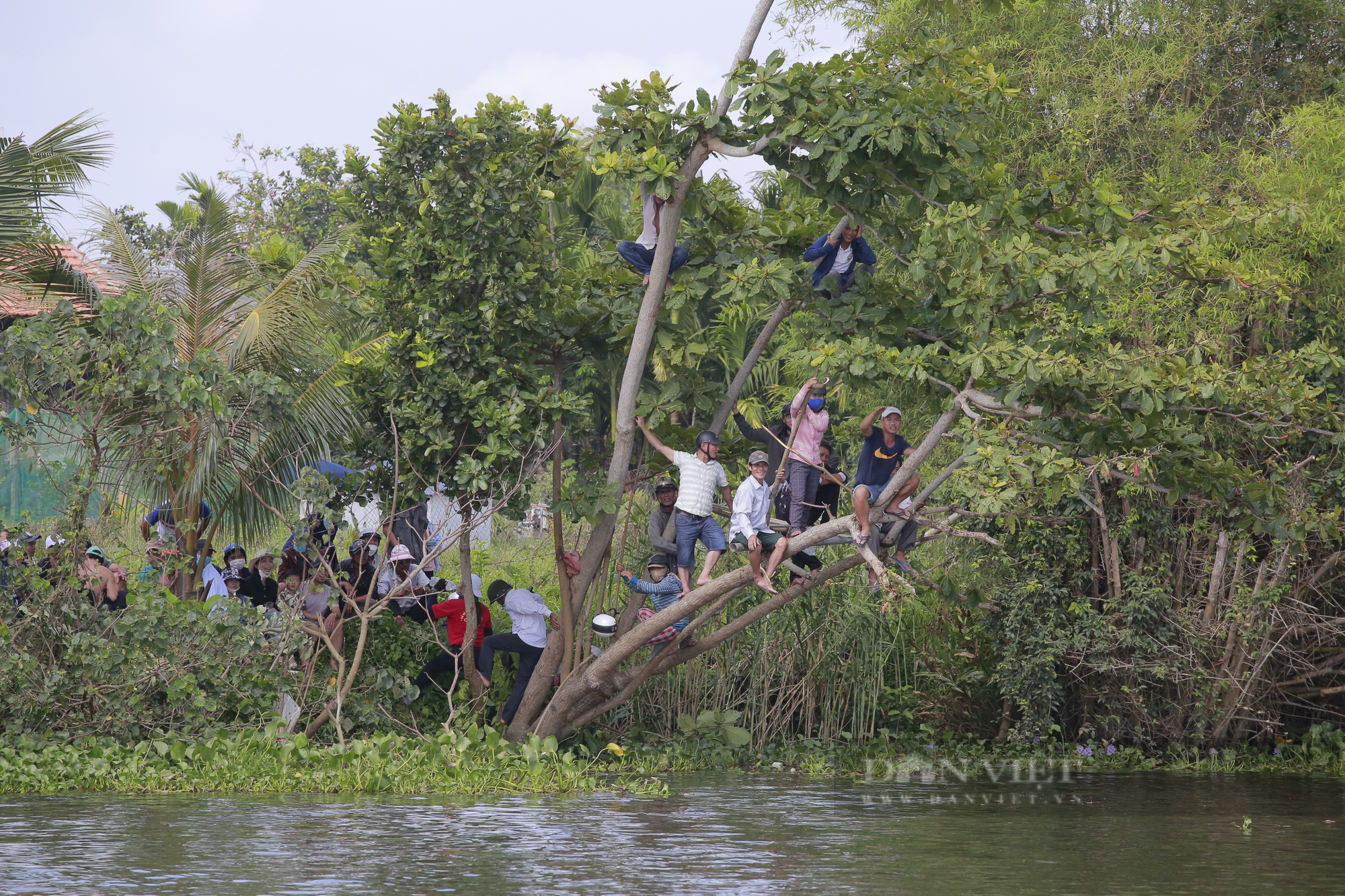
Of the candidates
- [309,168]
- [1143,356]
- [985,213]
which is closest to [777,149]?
[985,213]

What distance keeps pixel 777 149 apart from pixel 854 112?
2.39ft

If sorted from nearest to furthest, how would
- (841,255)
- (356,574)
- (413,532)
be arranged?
(841,255) → (356,574) → (413,532)

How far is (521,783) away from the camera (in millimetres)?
12070

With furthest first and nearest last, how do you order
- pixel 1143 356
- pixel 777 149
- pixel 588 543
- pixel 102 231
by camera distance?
pixel 102 231
pixel 588 543
pixel 777 149
pixel 1143 356

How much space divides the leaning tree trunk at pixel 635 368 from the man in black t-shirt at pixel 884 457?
2.15 m

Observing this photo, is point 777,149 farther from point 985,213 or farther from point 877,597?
point 877,597

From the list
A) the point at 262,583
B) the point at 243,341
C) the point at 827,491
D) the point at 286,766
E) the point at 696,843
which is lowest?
the point at 696,843

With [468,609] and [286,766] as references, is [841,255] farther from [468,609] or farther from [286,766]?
[286,766]

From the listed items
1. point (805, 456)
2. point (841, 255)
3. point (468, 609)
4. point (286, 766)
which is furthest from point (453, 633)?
point (841, 255)

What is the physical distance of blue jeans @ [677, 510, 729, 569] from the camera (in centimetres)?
1330

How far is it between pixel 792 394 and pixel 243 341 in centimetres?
563

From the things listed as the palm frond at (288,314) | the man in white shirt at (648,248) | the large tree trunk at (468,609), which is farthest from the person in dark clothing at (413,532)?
the man in white shirt at (648,248)

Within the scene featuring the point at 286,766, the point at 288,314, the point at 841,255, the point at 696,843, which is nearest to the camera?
the point at 696,843

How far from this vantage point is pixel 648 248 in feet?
42.3
